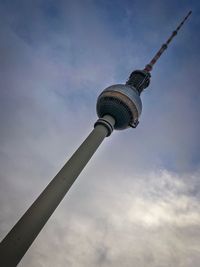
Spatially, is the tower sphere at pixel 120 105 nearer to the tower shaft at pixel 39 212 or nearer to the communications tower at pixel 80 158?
the communications tower at pixel 80 158

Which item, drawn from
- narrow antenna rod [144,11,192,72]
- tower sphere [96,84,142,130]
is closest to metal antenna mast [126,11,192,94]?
narrow antenna rod [144,11,192,72]

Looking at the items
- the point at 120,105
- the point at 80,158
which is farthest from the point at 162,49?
the point at 80,158

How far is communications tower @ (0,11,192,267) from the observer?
23703 millimetres

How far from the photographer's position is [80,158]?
3375 cm

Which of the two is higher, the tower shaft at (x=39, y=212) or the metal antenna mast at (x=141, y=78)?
the metal antenna mast at (x=141, y=78)

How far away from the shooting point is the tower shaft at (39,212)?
22973mm

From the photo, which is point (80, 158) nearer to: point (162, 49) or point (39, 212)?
point (39, 212)

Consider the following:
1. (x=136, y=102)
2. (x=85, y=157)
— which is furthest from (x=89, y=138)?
(x=136, y=102)

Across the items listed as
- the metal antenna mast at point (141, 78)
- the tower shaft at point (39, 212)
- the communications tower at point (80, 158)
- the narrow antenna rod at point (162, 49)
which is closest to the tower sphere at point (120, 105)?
the communications tower at point (80, 158)

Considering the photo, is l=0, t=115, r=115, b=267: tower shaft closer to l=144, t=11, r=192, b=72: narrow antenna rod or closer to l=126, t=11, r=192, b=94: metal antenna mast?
l=126, t=11, r=192, b=94: metal antenna mast

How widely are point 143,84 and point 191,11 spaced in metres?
25.9

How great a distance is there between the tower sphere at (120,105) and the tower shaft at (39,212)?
29.9ft

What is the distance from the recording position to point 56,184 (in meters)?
29.7

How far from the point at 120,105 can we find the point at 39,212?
81.7 feet
